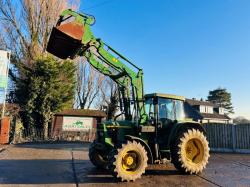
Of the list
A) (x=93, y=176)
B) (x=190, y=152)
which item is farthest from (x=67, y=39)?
(x=190, y=152)

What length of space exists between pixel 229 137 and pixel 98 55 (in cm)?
1121

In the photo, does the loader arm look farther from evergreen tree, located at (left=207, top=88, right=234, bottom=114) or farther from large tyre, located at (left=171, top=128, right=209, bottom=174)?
evergreen tree, located at (left=207, top=88, right=234, bottom=114)

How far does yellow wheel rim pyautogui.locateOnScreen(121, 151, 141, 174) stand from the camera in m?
7.43

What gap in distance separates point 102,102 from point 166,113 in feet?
103

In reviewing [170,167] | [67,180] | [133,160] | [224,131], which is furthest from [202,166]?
[224,131]

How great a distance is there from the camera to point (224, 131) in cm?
1677

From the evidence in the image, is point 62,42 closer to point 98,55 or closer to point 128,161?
point 98,55

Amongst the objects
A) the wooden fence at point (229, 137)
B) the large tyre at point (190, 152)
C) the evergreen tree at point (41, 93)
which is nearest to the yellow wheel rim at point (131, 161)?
the large tyre at point (190, 152)

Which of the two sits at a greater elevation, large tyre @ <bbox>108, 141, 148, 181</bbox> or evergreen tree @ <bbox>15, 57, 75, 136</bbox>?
evergreen tree @ <bbox>15, 57, 75, 136</bbox>

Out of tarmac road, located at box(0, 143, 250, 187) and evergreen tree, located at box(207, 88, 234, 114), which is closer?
tarmac road, located at box(0, 143, 250, 187)

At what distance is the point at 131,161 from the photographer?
7.52 metres

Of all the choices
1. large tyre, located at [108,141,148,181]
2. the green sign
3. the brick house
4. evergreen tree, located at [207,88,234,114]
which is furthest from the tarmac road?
evergreen tree, located at [207,88,234,114]

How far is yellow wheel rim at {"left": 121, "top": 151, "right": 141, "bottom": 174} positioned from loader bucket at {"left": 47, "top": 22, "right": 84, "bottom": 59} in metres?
3.52

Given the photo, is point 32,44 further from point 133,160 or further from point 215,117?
point 215,117
